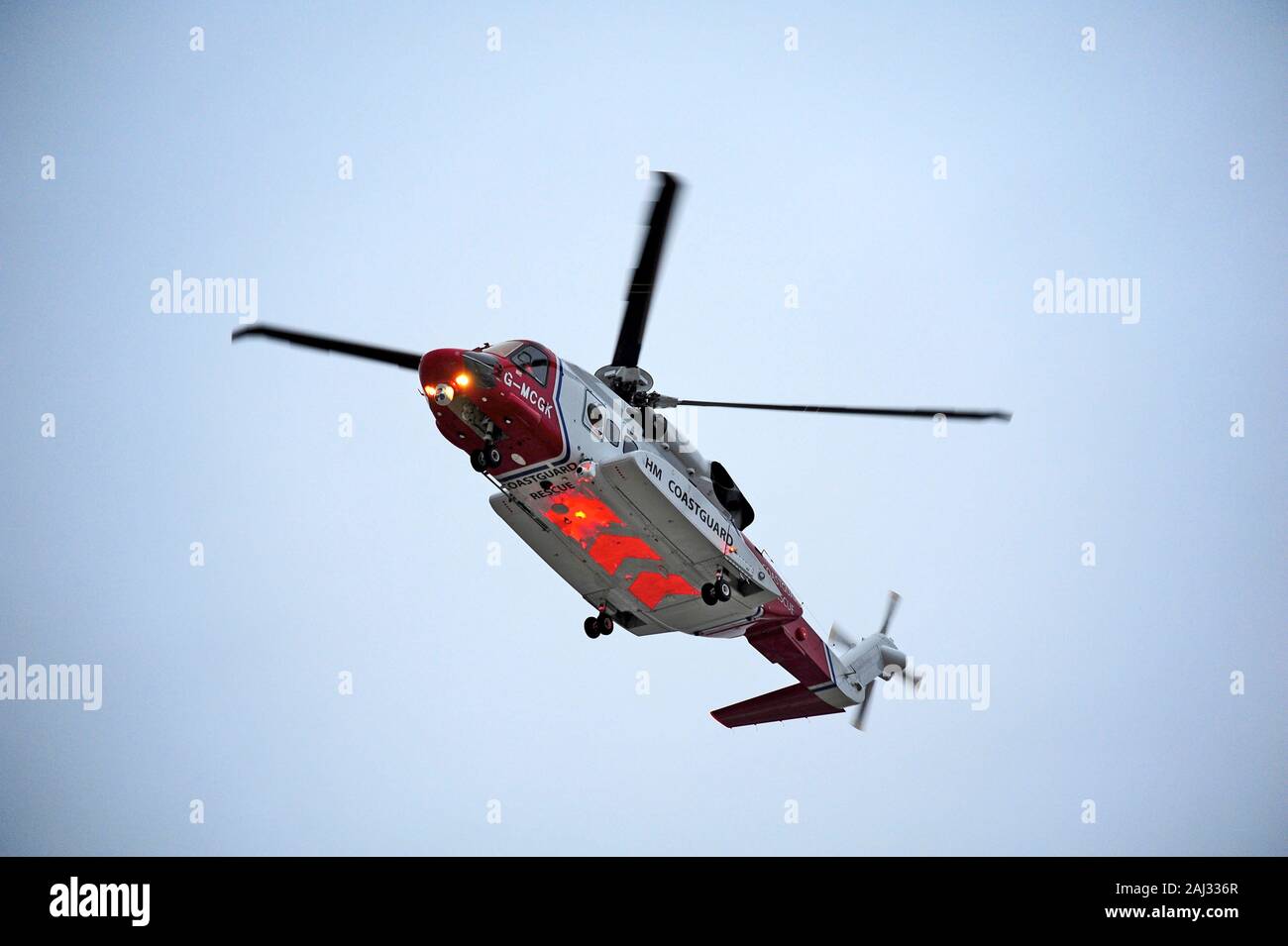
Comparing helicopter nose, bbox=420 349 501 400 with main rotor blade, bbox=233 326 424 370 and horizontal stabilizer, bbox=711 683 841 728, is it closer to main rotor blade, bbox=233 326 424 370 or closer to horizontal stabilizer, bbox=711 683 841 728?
main rotor blade, bbox=233 326 424 370

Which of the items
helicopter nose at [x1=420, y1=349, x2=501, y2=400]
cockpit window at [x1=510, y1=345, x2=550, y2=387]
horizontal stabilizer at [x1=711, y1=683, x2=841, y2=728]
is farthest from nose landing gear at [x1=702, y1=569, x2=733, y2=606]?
helicopter nose at [x1=420, y1=349, x2=501, y2=400]

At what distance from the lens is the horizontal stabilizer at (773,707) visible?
26.0m

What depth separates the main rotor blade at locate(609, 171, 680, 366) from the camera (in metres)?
20.2

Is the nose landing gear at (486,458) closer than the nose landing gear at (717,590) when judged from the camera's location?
Yes

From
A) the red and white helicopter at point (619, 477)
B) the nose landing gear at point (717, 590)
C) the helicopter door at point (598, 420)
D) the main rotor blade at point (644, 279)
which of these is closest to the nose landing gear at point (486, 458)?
the red and white helicopter at point (619, 477)

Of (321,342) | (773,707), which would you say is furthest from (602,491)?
(773,707)

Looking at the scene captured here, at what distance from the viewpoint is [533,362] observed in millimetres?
20375

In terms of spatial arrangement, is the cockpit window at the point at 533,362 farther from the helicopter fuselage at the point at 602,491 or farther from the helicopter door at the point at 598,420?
the helicopter door at the point at 598,420

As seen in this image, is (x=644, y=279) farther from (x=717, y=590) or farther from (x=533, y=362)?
(x=717, y=590)

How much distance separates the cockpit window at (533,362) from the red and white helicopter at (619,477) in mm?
20

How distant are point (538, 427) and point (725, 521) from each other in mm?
4047

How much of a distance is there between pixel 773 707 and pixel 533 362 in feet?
29.7
